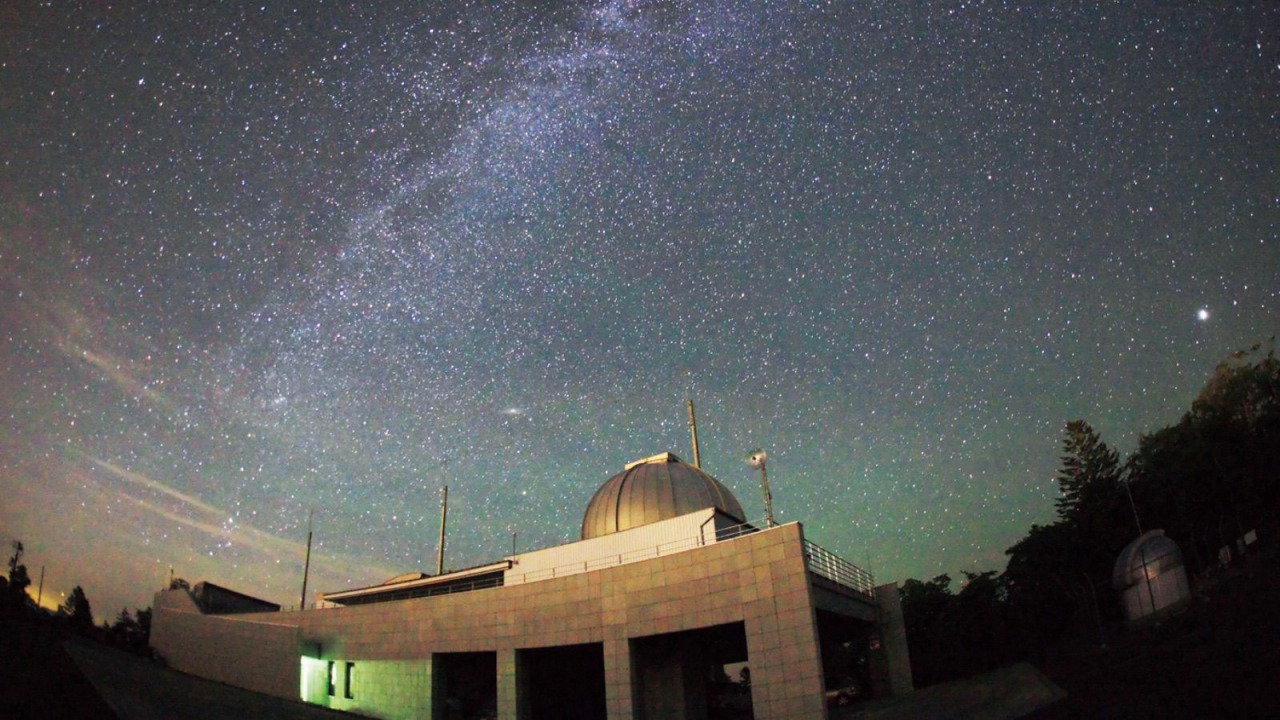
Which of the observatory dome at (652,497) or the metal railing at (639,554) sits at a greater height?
the observatory dome at (652,497)

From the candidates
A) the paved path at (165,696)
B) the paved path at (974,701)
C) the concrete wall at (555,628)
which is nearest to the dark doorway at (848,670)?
the paved path at (974,701)

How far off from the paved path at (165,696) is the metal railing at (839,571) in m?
19.0

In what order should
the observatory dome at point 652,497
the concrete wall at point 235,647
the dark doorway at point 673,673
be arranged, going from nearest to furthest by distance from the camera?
1. the dark doorway at point 673,673
2. the observatory dome at point 652,497
3. the concrete wall at point 235,647

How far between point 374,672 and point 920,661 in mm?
A: 31022

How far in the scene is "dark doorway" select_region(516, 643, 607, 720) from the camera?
111 feet

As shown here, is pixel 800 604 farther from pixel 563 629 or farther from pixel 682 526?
pixel 563 629

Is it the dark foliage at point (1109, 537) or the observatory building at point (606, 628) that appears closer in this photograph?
the observatory building at point (606, 628)

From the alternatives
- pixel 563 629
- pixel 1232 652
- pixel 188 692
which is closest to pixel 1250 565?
pixel 1232 652

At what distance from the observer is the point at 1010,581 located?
49.1 metres

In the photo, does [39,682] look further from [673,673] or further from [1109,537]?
[1109,537]

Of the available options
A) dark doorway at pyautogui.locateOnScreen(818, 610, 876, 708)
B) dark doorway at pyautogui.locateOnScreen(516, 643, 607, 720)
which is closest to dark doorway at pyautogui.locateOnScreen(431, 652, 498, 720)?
dark doorway at pyautogui.locateOnScreen(516, 643, 607, 720)

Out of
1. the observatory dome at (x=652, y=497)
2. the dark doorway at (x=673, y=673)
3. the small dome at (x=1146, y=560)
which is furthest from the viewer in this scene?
the small dome at (x=1146, y=560)

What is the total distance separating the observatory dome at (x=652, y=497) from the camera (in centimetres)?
3061

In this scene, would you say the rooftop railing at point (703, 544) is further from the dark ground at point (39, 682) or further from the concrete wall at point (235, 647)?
the dark ground at point (39, 682)
